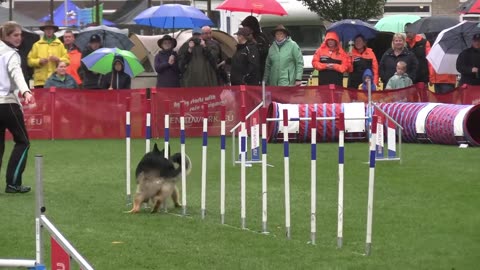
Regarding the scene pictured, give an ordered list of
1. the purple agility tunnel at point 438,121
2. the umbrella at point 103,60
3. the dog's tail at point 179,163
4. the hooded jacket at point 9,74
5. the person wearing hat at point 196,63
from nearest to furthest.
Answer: the dog's tail at point 179,163 < the hooded jacket at point 9,74 < the purple agility tunnel at point 438,121 < the person wearing hat at point 196,63 < the umbrella at point 103,60

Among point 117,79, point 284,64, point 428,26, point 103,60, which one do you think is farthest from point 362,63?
point 428,26

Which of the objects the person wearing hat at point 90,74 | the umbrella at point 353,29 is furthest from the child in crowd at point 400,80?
the person wearing hat at point 90,74

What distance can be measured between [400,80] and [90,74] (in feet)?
20.5

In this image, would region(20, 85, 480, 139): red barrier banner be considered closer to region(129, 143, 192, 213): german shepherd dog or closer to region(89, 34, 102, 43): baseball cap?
region(89, 34, 102, 43): baseball cap

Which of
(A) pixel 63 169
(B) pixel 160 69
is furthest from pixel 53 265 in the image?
(B) pixel 160 69

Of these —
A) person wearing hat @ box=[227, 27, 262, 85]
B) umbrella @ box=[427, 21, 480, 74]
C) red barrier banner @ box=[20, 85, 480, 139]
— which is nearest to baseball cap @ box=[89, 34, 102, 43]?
red barrier banner @ box=[20, 85, 480, 139]

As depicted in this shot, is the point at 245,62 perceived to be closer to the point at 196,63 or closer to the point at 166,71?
the point at 196,63

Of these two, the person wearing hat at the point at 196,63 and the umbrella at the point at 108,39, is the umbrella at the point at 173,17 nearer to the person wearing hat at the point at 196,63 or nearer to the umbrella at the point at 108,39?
the umbrella at the point at 108,39

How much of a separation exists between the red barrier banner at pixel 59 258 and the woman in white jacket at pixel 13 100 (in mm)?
5623

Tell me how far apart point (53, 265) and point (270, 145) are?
12.9 meters

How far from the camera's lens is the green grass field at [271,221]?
26.9 ft

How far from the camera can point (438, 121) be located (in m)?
18.5

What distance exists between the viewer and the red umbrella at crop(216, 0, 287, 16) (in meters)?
21.7

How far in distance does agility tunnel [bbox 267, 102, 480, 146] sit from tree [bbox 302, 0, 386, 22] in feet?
54.8
